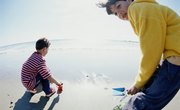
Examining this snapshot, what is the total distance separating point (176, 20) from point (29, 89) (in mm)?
2949

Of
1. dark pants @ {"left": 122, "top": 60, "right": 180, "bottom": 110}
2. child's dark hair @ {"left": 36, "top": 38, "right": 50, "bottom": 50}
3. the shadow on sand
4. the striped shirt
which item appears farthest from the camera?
child's dark hair @ {"left": 36, "top": 38, "right": 50, "bottom": 50}

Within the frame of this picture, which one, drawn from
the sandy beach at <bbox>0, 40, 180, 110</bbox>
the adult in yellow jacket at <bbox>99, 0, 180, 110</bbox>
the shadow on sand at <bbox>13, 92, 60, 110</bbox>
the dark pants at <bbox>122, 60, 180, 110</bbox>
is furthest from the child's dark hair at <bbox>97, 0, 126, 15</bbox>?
the shadow on sand at <bbox>13, 92, 60, 110</bbox>

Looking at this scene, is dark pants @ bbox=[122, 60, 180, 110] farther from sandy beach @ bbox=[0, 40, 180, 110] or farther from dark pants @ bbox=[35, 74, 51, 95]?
dark pants @ bbox=[35, 74, 51, 95]

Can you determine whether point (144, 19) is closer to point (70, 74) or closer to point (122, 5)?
point (122, 5)

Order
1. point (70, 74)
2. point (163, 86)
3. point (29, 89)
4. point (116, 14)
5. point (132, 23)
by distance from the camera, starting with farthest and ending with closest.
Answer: point (70, 74) → point (29, 89) → point (116, 14) → point (132, 23) → point (163, 86)

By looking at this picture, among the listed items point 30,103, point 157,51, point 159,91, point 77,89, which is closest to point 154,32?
point 157,51

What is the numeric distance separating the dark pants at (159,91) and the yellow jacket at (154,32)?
11 cm

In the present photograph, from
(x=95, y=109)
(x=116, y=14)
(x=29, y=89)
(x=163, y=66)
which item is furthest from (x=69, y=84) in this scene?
(x=163, y=66)

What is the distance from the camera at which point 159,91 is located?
2.39 m

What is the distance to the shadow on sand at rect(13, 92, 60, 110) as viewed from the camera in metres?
4.26

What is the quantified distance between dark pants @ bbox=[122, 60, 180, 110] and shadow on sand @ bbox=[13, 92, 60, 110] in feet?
6.89

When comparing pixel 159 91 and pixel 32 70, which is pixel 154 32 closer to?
pixel 159 91

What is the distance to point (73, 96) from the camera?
15.6ft

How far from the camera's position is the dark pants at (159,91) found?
2.38 metres
